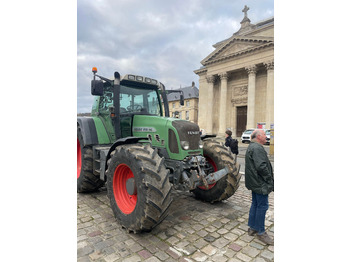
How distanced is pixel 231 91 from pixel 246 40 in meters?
6.89

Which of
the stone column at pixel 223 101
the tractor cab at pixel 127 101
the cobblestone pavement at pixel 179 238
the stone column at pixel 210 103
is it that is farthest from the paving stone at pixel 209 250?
the stone column at pixel 210 103

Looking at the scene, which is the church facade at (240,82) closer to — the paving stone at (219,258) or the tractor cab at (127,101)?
the tractor cab at (127,101)

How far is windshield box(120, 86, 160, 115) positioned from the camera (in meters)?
4.52

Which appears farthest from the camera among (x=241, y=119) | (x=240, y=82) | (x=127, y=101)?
(x=241, y=119)

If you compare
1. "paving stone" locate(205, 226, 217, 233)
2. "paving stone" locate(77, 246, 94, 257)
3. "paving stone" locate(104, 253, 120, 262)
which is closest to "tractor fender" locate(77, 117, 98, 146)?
"paving stone" locate(77, 246, 94, 257)

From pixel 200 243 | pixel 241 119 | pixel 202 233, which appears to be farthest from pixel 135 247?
pixel 241 119

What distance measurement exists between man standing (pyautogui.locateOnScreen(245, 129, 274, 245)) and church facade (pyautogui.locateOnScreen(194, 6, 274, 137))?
21.5 m

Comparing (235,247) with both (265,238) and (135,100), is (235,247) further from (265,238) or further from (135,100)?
(135,100)

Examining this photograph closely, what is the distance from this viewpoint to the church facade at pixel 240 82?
976 inches

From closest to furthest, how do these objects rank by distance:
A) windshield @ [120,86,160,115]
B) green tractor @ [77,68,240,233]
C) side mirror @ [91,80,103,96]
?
green tractor @ [77,68,240,233], side mirror @ [91,80,103,96], windshield @ [120,86,160,115]

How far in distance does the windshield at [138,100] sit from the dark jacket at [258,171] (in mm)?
2495

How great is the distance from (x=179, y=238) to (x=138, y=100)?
9.71ft

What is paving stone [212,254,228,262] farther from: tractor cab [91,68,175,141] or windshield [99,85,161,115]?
windshield [99,85,161,115]

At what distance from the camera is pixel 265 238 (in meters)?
3.02
